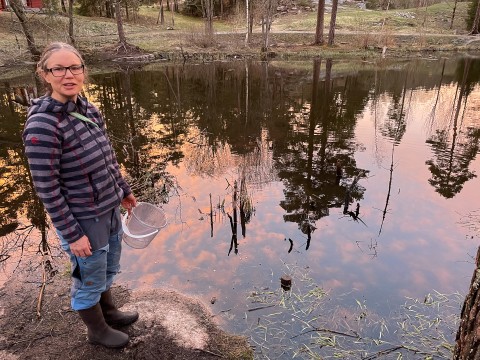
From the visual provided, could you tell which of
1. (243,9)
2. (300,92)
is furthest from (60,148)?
(243,9)

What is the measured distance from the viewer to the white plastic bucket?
10.7 feet

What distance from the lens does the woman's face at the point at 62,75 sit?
2264mm

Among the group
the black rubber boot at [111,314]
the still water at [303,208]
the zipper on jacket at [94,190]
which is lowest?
the still water at [303,208]

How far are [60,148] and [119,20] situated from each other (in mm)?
24068

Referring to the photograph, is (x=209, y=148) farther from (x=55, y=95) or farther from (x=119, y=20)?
(x=119, y=20)

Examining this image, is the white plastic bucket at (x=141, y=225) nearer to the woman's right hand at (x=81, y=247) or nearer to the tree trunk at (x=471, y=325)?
the woman's right hand at (x=81, y=247)

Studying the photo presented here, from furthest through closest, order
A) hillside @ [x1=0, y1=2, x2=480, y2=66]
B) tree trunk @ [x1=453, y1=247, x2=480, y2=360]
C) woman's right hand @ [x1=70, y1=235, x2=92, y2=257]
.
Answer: hillside @ [x1=0, y1=2, x2=480, y2=66], woman's right hand @ [x1=70, y1=235, x2=92, y2=257], tree trunk @ [x1=453, y1=247, x2=480, y2=360]

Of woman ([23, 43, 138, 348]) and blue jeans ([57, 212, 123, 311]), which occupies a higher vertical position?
woman ([23, 43, 138, 348])

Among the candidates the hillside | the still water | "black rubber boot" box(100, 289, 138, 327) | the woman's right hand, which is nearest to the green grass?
the hillside

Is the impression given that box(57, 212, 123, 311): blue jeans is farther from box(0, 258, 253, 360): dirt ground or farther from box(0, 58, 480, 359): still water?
box(0, 58, 480, 359): still water

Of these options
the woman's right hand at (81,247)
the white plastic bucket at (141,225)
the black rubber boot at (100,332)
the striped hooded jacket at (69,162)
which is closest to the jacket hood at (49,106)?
the striped hooded jacket at (69,162)

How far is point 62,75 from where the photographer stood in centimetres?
228

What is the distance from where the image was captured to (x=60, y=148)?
227 centimetres

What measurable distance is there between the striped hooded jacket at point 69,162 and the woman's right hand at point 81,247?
35mm
